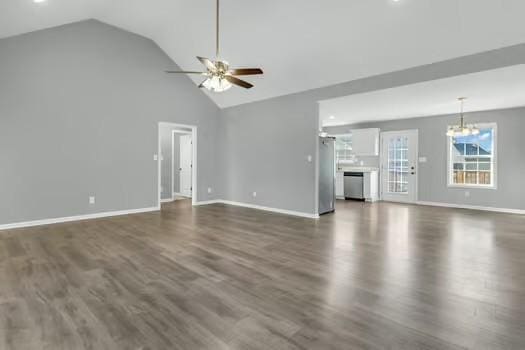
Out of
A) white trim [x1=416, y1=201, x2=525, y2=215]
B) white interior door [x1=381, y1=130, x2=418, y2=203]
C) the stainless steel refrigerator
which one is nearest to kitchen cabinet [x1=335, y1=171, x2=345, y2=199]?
white interior door [x1=381, y1=130, x2=418, y2=203]

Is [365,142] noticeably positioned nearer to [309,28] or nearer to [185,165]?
[309,28]

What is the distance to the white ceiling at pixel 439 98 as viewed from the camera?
4.42 metres

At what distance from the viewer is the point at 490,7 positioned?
11.0ft

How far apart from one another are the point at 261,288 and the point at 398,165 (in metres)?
7.40

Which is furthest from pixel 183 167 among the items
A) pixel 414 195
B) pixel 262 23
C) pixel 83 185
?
pixel 414 195

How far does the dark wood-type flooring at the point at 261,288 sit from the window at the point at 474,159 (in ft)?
9.20

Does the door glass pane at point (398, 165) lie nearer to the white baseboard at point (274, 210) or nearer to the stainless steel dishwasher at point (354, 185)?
the stainless steel dishwasher at point (354, 185)

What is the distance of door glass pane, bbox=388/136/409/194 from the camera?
27.9 ft

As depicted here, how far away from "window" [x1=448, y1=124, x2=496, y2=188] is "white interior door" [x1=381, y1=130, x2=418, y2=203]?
920mm

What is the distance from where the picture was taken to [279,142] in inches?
265

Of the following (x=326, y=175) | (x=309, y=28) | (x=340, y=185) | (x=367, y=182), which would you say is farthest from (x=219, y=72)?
(x=340, y=185)

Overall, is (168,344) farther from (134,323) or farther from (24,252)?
(24,252)

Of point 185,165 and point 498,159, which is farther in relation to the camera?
point 185,165

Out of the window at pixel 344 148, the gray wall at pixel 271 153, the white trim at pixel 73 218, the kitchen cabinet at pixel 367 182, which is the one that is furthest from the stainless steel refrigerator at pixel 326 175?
the white trim at pixel 73 218
